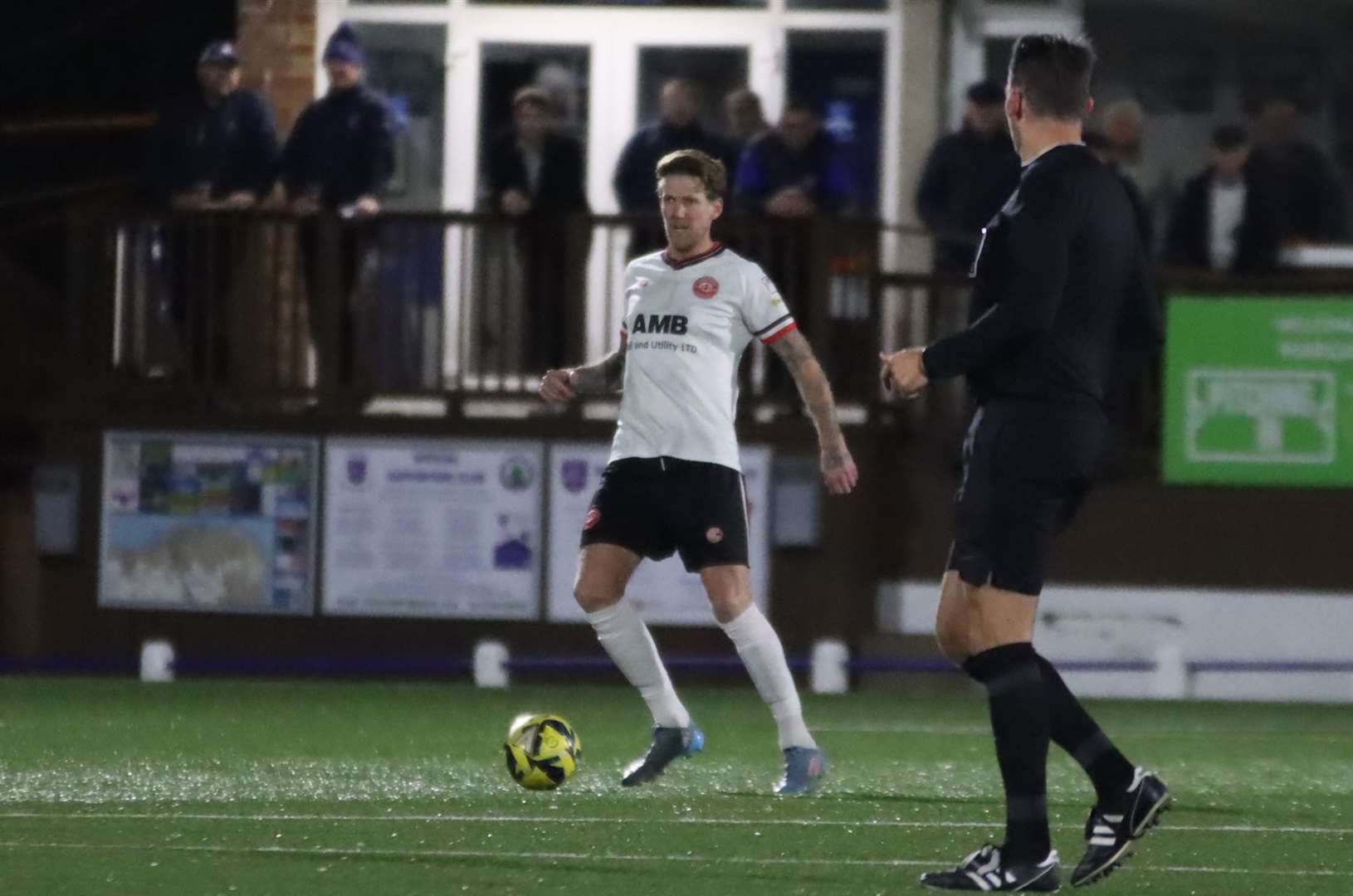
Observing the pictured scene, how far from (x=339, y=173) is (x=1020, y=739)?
9.16m

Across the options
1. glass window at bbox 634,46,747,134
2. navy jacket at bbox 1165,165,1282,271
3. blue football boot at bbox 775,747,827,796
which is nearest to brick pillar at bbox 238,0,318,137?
glass window at bbox 634,46,747,134

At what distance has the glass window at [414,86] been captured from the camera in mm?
17750

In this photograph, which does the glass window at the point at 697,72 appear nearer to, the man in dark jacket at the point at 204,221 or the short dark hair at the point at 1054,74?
the man in dark jacket at the point at 204,221

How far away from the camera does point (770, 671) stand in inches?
352

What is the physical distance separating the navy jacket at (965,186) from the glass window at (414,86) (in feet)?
13.2

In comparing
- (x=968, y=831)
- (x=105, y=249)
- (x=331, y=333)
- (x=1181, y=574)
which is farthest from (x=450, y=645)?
(x=968, y=831)

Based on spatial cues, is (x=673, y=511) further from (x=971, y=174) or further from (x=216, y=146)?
(x=216, y=146)

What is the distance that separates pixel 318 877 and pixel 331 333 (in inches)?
346

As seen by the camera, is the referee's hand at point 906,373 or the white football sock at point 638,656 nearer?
the referee's hand at point 906,373

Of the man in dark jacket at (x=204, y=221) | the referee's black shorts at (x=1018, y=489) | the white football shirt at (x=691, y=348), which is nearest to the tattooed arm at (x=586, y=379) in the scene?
the white football shirt at (x=691, y=348)

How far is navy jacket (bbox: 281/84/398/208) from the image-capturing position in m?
14.8

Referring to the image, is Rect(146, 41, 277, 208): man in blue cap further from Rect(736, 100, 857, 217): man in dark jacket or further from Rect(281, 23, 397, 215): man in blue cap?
Answer: Rect(736, 100, 857, 217): man in dark jacket

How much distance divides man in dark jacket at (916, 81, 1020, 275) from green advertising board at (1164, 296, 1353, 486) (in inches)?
44.7

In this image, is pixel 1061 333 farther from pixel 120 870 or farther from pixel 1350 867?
pixel 120 870
